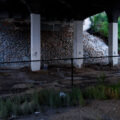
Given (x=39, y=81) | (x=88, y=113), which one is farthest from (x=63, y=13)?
(x=88, y=113)

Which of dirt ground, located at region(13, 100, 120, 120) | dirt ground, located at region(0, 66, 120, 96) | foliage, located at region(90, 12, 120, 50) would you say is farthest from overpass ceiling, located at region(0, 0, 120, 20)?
dirt ground, located at region(13, 100, 120, 120)

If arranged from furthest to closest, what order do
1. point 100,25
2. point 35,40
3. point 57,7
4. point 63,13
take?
point 100,25 → point 63,13 → point 57,7 → point 35,40

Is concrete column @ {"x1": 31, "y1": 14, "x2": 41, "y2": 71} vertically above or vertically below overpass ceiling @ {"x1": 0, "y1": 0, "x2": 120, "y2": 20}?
below

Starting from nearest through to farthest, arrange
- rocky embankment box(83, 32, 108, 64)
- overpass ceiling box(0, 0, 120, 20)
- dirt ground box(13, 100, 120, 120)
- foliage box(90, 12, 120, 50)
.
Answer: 1. dirt ground box(13, 100, 120, 120)
2. overpass ceiling box(0, 0, 120, 20)
3. rocky embankment box(83, 32, 108, 64)
4. foliage box(90, 12, 120, 50)

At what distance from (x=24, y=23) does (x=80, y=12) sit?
4.76 meters

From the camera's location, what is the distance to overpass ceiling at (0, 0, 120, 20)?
43.9ft

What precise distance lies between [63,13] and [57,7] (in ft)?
3.89

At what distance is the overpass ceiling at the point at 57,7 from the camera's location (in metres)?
13.4

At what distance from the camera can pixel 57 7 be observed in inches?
637

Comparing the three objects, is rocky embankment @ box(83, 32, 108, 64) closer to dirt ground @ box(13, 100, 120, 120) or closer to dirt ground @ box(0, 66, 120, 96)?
dirt ground @ box(0, 66, 120, 96)

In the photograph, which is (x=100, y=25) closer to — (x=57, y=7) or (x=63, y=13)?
(x=63, y=13)

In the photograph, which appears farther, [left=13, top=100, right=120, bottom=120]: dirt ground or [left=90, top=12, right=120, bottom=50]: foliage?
[left=90, top=12, right=120, bottom=50]: foliage

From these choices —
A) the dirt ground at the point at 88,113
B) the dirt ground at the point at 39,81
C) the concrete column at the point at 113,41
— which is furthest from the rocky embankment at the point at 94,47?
the dirt ground at the point at 88,113

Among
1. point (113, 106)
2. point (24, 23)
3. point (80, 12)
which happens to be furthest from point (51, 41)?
point (113, 106)
